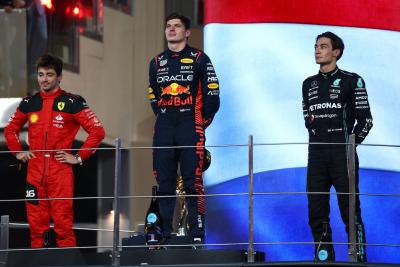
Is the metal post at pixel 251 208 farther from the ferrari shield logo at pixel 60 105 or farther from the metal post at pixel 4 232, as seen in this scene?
the metal post at pixel 4 232

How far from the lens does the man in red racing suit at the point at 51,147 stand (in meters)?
8.28

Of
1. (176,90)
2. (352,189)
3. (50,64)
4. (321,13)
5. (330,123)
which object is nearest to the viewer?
(352,189)

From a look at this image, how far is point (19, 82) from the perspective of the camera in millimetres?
10750

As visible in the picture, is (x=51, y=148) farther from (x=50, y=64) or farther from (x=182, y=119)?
(x=182, y=119)

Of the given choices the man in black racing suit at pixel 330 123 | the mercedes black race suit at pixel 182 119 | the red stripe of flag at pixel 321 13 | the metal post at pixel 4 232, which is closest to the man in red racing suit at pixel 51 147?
the metal post at pixel 4 232

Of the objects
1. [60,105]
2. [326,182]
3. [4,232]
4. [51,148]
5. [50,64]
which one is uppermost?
[50,64]

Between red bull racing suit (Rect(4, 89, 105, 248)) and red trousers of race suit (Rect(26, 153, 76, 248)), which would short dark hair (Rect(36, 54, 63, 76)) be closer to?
red bull racing suit (Rect(4, 89, 105, 248))

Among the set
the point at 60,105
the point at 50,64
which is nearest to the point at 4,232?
the point at 60,105

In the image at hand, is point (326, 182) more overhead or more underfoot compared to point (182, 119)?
more underfoot

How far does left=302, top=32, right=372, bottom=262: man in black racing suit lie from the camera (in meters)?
8.24

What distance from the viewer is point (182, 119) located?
819 cm

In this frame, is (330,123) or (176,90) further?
(330,123)

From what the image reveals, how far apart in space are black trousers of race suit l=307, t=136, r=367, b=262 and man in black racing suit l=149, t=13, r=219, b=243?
633mm

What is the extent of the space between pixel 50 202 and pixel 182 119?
865 mm
